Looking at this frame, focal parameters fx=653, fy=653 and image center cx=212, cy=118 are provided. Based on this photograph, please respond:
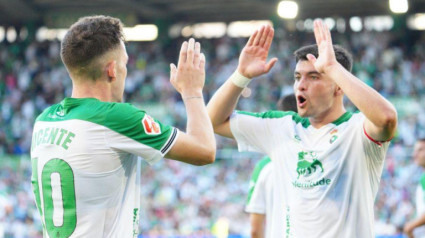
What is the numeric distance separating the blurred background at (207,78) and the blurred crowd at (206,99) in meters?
0.04

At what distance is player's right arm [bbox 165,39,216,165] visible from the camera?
3121mm

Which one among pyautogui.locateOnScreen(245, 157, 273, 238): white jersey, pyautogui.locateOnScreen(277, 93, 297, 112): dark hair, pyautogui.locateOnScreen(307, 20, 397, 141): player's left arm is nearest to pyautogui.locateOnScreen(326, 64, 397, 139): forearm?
pyautogui.locateOnScreen(307, 20, 397, 141): player's left arm

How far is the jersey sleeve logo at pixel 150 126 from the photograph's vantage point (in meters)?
3.13

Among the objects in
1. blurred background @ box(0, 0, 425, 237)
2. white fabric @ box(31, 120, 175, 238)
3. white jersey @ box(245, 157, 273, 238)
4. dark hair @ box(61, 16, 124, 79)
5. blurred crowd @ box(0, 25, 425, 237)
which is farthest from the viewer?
blurred background @ box(0, 0, 425, 237)

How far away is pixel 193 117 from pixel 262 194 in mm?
3138

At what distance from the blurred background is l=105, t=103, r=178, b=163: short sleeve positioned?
38.2 feet

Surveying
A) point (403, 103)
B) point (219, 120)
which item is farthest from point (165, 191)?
point (219, 120)

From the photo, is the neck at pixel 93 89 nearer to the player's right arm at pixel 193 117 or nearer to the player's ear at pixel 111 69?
the player's ear at pixel 111 69

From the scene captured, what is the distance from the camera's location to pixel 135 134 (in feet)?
10.2

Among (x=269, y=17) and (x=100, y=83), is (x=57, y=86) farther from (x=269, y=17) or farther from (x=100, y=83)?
(x=100, y=83)

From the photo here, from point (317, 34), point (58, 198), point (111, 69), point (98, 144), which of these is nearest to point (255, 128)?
point (317, 34)

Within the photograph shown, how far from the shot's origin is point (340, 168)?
394cm

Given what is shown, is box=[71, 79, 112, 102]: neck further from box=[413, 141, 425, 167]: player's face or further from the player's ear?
box=[413, 141, 425, 167]: player's face

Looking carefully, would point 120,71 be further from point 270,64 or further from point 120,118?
point 270,64
